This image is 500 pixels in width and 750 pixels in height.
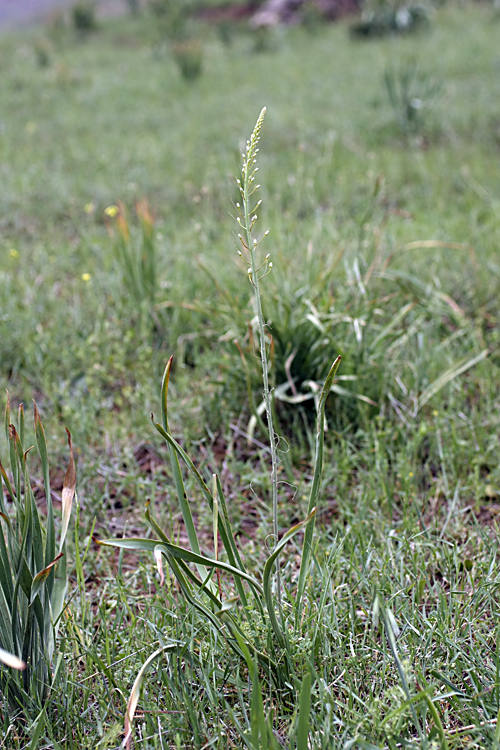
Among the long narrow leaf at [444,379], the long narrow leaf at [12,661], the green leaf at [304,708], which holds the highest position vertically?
the long narrow leaf at [12,661]

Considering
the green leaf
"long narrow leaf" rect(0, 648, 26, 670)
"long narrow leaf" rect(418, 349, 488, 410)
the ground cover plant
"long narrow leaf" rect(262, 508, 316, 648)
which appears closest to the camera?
"long narrow leaf" rect(0, 648, 26, 670)

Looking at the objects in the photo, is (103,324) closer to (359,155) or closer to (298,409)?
(298,409)

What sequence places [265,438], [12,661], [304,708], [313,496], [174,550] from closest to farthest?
1. [12,661]
2. [304,708]
3. [174,550]
4. [313,496]
5. [265,438]

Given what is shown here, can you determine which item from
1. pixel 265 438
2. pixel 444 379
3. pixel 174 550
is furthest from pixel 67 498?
pixel 444 379

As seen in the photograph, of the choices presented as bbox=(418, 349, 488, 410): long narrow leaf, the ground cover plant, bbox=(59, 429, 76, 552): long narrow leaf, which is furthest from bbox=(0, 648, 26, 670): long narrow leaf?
bbox=(418, 349, 488, 410): long narrow leaf

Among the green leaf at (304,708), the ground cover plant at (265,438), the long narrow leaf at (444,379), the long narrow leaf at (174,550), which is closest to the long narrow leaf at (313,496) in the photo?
the ground cover plant at (265,438)

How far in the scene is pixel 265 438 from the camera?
2344 millimetres

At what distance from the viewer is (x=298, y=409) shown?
2365mm

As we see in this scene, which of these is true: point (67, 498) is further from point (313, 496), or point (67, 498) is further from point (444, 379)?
point (444, 379)

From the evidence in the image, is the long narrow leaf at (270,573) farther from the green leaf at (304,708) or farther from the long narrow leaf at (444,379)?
the long narrow leaf at (444,379)

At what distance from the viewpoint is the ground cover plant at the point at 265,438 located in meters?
1.31

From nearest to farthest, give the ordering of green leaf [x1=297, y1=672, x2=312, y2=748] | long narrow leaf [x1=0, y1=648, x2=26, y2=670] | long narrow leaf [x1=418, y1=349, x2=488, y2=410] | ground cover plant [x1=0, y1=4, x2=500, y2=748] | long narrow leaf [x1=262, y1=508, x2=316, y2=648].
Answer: long narrow leaf [x1=0, y1=648, x2=26, y2=670] → green leaf [x1=297, y1=672, x2=312, y2=748] → long narrow leaf [x1=262, y1=508, x2=316, y2=648] → ground cover plant [x1=0, y1=4, x2=500, y2=748] → long narrow leaf [x1=418, y1=349, x2=488, y2=410]

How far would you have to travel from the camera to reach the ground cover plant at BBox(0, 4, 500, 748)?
4.28 feet

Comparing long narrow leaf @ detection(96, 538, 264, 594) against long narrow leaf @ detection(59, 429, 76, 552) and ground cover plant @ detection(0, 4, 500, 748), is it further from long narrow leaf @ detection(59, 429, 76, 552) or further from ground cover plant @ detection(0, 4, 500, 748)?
long narrow leaf @ detection(59, 429, 76, 552)
